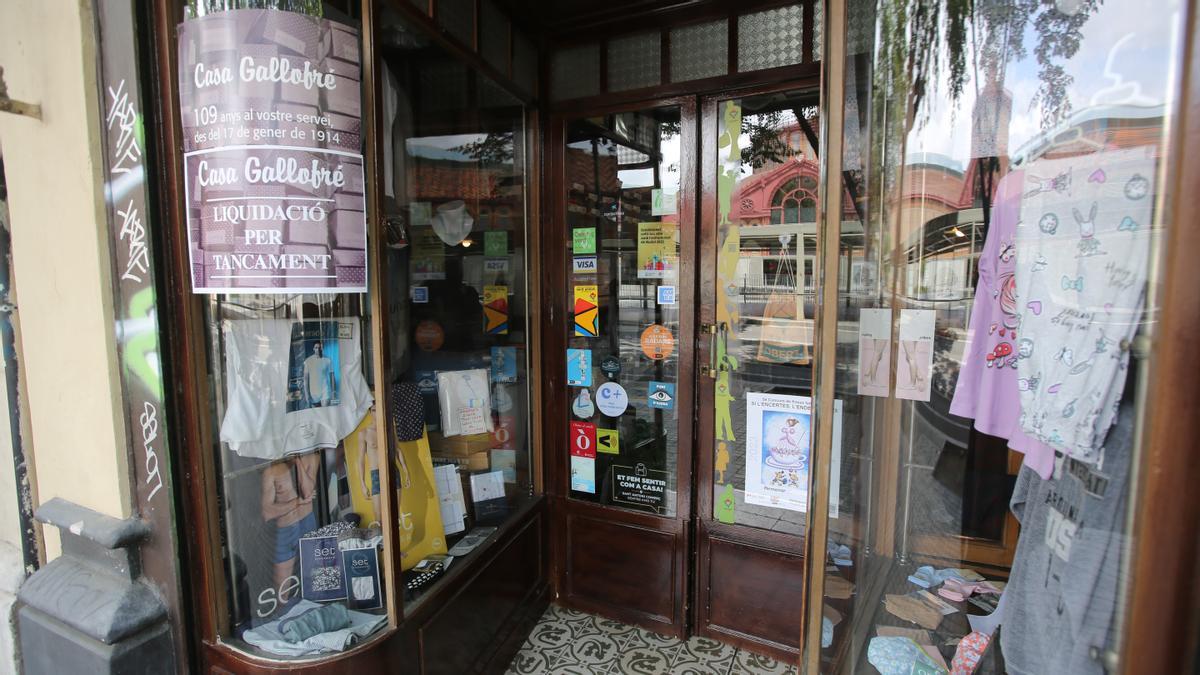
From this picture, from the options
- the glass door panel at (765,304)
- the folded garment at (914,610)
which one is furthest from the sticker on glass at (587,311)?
the folded garment at (914,610)

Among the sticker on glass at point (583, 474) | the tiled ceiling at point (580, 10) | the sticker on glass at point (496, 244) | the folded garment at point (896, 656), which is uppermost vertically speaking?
the tiled ceiling at point (580, 10)

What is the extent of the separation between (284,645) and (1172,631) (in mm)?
2279

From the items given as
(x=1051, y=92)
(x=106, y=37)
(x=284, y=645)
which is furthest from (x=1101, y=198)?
(x=106, y=37)

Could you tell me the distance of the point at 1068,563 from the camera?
1.49 meters

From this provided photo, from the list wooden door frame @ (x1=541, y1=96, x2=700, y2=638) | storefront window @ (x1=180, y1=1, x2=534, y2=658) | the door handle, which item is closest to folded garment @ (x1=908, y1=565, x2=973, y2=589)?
wooden door frame @ (x1=541, y1=96, x2=700, y2=638)

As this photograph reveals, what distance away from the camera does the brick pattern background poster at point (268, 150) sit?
1.64m

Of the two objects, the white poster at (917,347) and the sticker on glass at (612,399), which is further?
the sticker on glass at (612,399)

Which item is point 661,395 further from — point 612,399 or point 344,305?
point 344,305

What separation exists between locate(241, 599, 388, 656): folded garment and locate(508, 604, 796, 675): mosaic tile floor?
3.01 ft

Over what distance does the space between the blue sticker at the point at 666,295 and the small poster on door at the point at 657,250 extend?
0.18 feet

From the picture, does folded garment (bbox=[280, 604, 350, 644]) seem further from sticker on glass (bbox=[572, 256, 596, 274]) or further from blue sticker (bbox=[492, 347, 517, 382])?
sticker on glass (bbox=[572, 256, 596, 274])

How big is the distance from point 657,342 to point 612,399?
391 mm

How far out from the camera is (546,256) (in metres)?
2.98

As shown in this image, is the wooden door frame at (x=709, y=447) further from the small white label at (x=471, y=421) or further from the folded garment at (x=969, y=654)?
the small white label at (x=471, y=421)
